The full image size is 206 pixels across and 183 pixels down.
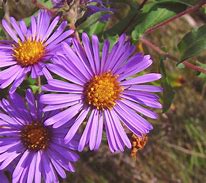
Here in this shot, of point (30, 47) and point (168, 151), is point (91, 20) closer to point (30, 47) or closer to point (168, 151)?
point (30, 47)

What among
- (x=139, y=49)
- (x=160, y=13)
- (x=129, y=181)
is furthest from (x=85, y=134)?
(x=129, y=181)

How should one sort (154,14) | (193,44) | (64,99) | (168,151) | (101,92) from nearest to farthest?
(64,99) → (101,92) → (193,44) → (154,14) → (168,151)

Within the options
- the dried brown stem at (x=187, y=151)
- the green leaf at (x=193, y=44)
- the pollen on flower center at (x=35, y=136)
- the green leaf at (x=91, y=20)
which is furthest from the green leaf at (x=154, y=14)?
the dried brown stem at (x=187, y=151)

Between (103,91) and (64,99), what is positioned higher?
(64,99)

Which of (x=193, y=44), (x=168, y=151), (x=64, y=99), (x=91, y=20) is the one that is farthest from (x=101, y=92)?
A: (x=168, y=151)

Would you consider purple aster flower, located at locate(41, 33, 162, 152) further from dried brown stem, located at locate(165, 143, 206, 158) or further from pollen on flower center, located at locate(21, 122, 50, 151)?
dried brown stem, located at locate(165, 143, 206, 158)

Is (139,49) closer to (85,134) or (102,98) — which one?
(102,98)

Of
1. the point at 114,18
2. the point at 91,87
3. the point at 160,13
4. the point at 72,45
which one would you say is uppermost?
the point at 72,45
